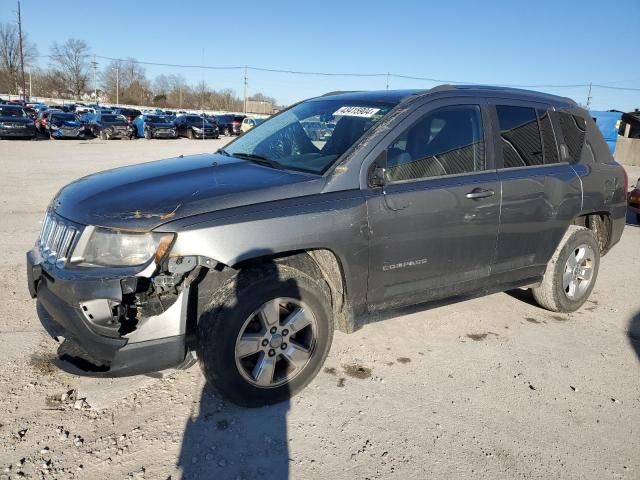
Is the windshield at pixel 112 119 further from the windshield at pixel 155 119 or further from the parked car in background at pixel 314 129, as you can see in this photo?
the parked car in background at pixel 314 129

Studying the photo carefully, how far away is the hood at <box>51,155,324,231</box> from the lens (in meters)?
2.73

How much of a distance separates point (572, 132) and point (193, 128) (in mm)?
32263

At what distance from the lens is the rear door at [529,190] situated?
12.9 feet

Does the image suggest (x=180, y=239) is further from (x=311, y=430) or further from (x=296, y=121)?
(x=296, y=121)

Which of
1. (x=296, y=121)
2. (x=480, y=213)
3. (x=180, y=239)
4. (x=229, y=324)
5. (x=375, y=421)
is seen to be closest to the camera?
(x=180, y=239)

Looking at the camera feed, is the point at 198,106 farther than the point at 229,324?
Yes

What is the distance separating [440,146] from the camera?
363 centimetres

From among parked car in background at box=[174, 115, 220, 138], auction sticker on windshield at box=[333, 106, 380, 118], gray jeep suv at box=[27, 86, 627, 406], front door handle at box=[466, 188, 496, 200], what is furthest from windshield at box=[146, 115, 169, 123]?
front door handle at box=[466, 188, 496, 200]

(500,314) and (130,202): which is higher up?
→ (130,202)

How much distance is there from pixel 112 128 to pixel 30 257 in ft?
94.9

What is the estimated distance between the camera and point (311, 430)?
289 cm

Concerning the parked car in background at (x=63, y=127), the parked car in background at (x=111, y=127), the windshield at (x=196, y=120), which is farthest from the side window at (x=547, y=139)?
the windshield at (x=196, y=120)

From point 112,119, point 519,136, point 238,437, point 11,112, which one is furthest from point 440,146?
point 112,119

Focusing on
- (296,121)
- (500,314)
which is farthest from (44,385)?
(500,314)
